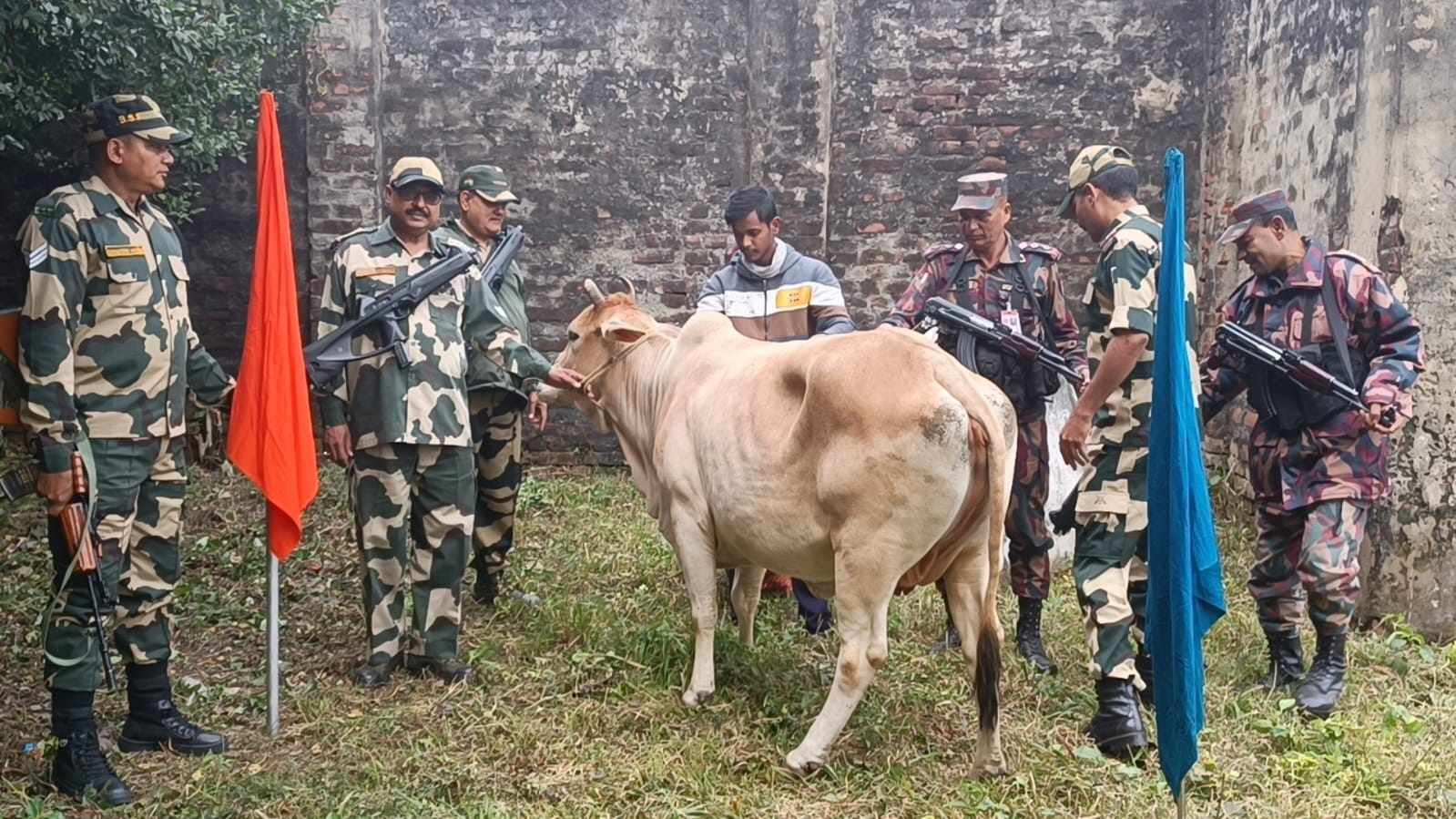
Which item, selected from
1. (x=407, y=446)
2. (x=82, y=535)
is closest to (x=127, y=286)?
(x=82, y=535)

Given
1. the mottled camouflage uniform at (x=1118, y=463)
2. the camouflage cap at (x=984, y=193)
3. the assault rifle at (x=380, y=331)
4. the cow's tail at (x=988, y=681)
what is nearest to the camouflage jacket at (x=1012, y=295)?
the camouflage cap at (x=984, y=193)

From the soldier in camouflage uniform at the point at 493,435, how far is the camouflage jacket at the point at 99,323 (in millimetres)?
1834

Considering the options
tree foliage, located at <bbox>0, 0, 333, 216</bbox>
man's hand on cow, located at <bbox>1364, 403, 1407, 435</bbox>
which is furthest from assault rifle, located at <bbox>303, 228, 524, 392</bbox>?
man's hand on cow, located at <bbox>1364, 403, 1407, 435</bbox>

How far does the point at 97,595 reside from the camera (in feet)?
13.1

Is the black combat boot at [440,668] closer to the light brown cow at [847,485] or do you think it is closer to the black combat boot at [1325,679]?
the light brown cow at [847,485]

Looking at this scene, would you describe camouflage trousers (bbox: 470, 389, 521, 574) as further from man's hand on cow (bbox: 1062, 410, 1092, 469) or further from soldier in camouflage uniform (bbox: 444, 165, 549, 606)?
man's hand on cow (bbox: 1062, 410, 1092, 469)

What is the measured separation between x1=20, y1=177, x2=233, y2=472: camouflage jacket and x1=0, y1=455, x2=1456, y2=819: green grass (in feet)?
3.98

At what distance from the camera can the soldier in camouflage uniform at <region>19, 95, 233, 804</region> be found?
3.92m

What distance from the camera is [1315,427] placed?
4965 mm

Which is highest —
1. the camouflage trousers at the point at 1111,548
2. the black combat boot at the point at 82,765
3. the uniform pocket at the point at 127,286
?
the uniform pocket at the point at 127,286

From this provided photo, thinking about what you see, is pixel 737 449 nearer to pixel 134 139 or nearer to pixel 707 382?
pixel 707 382

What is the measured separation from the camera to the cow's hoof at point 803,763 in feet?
13.6

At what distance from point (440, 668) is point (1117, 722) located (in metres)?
2.72

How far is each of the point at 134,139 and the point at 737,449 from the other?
2399mm
